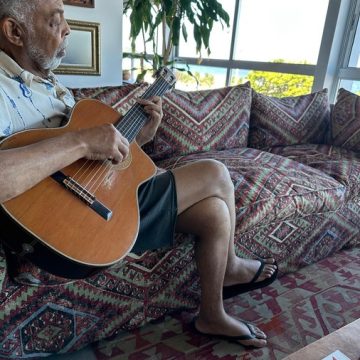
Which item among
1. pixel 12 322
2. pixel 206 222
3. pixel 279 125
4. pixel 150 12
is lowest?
pixel 12 322

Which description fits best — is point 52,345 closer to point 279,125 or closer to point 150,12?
point 279,125

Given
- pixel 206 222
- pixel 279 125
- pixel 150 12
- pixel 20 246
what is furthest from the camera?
pixel 150 12

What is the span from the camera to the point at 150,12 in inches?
105

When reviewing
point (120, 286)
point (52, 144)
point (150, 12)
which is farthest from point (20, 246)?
point (150, 12)

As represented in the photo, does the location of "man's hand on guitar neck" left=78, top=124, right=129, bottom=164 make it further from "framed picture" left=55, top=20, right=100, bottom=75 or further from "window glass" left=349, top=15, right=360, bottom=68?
"window glass" left=349, top=15, right=360, bottom=68

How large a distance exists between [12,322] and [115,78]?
1875 millimetres

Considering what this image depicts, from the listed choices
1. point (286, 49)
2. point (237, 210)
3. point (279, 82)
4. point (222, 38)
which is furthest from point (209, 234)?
point (222, 38)

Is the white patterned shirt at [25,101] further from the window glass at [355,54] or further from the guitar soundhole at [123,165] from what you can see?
the window glass at [355,54]

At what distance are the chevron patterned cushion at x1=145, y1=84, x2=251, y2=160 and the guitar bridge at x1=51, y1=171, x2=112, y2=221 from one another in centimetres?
86

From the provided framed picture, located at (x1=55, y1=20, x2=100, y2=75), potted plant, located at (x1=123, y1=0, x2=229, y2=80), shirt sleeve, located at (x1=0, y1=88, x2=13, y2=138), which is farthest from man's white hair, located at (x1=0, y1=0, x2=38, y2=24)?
potted plant, located at (x1=123, y1=0, x2=229, y2=80)

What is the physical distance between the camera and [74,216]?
2.79ft

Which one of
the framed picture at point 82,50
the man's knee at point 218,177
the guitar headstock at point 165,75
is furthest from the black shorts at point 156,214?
the framed picture at point 82,50

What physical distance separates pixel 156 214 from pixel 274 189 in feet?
2.06

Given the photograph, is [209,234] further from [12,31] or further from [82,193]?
[12,31]
